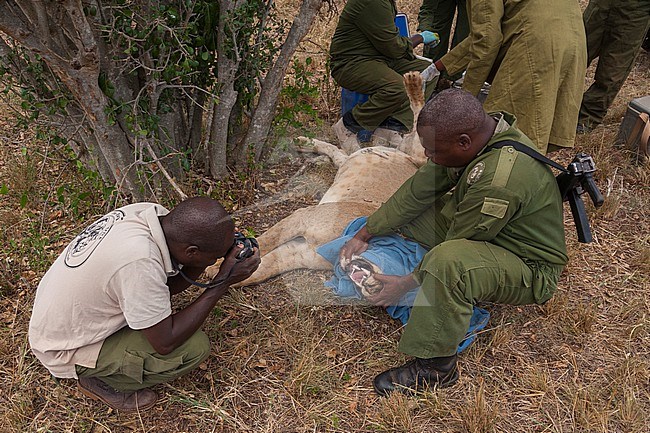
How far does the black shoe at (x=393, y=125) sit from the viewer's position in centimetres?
472

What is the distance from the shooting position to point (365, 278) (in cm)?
289

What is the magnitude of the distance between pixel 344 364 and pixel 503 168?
1.24 m

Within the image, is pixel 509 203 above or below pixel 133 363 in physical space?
above

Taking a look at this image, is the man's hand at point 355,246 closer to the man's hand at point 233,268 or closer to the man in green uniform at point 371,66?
the man's hand at point 233,268

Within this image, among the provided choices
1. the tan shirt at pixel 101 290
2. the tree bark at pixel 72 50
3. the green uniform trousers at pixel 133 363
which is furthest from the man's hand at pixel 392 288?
the tree bark at pixel 72 50

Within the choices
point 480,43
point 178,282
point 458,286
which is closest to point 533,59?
point 480,43

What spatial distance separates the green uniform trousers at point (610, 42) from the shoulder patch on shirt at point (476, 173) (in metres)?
3.12

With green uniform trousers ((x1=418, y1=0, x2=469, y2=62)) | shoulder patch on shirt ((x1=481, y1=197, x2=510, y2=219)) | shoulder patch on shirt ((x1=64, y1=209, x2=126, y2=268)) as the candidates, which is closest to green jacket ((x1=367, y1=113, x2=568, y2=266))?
shoulder patch on shirt ((x1=481, y1=197, x2=510, y2=219))

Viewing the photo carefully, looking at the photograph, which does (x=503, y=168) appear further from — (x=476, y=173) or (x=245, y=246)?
(x=245, y=246)

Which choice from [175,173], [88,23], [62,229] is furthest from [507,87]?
[62,229]

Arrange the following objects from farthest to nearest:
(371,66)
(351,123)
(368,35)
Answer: (351,123) < (371,66) < (368,35)

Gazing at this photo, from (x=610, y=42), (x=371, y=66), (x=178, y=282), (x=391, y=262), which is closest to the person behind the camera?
(x=178, y=282)

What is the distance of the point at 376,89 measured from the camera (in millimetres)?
4504

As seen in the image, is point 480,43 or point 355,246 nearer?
point 355,246
